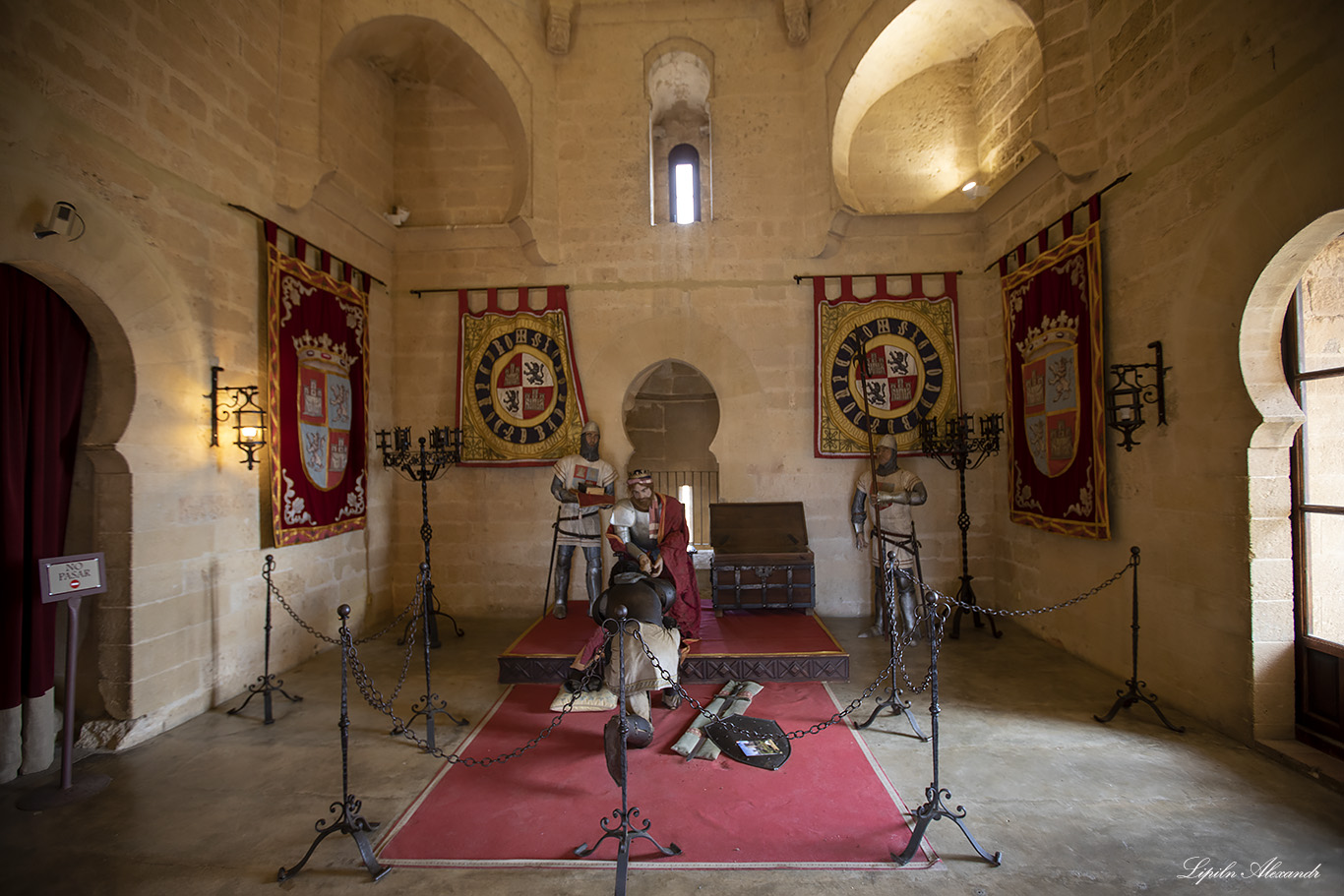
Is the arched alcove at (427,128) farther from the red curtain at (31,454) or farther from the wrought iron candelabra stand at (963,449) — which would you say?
the wrought iron candelabra stand at (963,449)

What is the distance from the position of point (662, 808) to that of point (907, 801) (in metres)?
1.27

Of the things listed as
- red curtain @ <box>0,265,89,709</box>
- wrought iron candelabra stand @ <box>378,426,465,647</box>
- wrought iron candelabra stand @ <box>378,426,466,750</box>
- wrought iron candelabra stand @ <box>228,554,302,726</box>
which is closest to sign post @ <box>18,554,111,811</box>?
red curtain @ <box>0,265,89,709</box>

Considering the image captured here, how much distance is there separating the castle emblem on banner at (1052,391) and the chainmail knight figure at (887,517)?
1100 millimetres

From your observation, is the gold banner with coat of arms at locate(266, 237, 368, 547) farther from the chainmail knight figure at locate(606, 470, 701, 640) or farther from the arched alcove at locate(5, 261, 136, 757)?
the chainmail knight figure at locate(606, 470, 701, 640)

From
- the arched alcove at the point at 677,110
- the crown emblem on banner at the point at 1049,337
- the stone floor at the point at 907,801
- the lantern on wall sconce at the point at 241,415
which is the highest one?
the arched alcove at the point at 677,110

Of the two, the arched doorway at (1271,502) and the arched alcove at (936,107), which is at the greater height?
the arched alcove at (936,107)

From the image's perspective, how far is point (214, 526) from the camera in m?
4.50

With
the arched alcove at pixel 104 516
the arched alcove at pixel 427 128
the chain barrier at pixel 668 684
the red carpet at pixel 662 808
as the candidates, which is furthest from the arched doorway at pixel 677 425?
the arched alcove at pixel 104 516

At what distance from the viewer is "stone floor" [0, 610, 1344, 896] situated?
2580 millimetres

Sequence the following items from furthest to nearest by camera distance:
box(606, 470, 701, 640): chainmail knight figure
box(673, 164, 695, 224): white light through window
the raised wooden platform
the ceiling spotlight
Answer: box(673, 164, 695, 224): white light through window → box(606, 470, 701, 640): chainmail knight figure → the raised wooden platform → the ceiling spotlight

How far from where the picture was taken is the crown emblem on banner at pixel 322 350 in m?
5.37

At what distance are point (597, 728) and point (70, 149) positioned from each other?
4770 mm

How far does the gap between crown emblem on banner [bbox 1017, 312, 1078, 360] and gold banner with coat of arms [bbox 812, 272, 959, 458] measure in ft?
3.07

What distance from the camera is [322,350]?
18.5 ft
